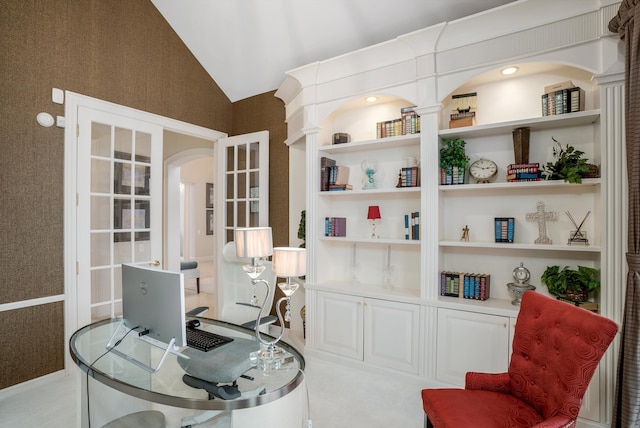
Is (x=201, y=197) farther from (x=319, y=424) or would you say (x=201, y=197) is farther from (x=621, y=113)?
→ (x=621, y=113)

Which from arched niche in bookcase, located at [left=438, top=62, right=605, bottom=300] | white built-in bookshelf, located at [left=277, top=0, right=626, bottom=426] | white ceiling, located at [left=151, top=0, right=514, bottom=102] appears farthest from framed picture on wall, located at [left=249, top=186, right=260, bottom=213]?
arched niche in bookcase, located at [left=438, top=62, right=605, bottom=300]

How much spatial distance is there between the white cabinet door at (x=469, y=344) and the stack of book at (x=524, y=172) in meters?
1.02

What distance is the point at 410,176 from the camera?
301cm

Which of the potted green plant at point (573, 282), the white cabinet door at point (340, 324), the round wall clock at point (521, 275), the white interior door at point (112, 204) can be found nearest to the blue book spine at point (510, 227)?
the round wall clock at point (521, 275)

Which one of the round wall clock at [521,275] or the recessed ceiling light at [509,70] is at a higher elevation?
the recessed ceiling light at [509,70]

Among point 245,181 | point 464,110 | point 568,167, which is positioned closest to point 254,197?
point 245,181

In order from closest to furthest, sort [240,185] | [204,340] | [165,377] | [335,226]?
1. [165,377]
2. [204,340]
3. [335,226]
4. [240,185]

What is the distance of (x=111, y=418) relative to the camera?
1963 mm

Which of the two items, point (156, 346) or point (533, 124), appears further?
point (533, 124)

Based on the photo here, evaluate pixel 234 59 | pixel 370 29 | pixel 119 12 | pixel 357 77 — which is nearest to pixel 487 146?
pixel 357 77

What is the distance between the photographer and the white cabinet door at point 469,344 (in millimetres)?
2520

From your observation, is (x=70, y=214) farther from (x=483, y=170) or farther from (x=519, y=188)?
(x=519, y=188)

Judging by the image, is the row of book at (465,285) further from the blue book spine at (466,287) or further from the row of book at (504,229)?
the row of book at (504,229)

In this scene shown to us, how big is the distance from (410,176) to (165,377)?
2.31m
